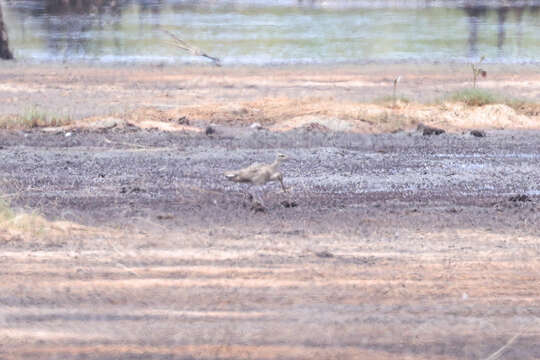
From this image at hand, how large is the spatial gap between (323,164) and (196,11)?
1345 inches

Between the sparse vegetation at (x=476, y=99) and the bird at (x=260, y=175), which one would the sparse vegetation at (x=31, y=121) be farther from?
the sparse vegetation at (x=476, y=99)

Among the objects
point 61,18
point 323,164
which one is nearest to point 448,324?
point 323,164

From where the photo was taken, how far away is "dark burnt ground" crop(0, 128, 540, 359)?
19.1ft

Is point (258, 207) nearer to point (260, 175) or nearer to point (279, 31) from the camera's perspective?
point (260, 175)

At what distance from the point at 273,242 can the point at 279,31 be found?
28.1 m

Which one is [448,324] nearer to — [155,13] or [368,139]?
[368,139]

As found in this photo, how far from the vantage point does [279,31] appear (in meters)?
35.5

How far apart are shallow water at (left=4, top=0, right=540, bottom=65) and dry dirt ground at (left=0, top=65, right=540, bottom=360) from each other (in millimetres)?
13171

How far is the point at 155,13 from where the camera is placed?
144 ft

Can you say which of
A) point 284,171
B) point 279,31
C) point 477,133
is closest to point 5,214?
point 284,171

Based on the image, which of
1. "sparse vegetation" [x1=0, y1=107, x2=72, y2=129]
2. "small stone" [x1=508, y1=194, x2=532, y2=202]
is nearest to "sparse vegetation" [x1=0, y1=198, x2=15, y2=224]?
"small stone" [x1=508, y1=194, x2=532, y2=202]

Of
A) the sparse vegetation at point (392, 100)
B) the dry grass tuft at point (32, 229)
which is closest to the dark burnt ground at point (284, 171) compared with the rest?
the dry grass tuft at point (32, 229)

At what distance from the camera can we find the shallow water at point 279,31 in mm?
28672

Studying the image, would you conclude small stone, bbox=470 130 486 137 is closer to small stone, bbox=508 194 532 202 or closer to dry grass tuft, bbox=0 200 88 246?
small stone, bbox=508 194 532 202
